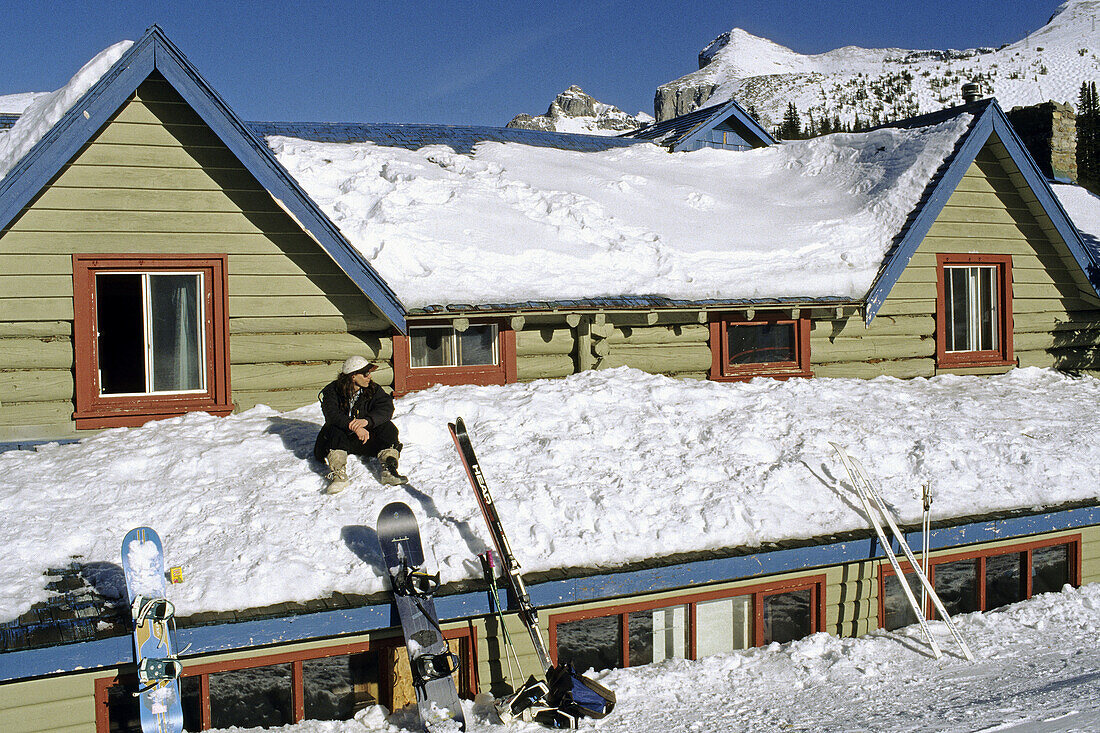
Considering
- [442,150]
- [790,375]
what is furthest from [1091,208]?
[442,150]

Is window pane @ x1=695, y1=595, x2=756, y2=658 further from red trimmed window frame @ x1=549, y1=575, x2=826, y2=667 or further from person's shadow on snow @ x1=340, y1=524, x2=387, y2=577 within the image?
person's shadow on snow @ x1=340, y1=524, x2=387, y2=577

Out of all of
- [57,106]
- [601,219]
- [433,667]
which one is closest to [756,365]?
[601,219]

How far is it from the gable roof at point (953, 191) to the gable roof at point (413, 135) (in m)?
5.62

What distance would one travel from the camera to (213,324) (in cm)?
802

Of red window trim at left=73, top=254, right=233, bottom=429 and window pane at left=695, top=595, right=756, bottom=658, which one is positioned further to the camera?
red window trim at left=73, top=254, right=233, bottom=429

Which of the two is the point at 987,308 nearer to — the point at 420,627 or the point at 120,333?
the point at 420,627

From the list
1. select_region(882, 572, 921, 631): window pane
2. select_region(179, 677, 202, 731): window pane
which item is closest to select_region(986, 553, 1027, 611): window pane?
select_region(882, 572, 921, 631): window pane

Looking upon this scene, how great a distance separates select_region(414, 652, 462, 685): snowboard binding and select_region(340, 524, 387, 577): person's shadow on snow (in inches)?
26.9

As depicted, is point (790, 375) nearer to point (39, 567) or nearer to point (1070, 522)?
point (1070, 522)

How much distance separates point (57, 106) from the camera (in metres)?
7.48

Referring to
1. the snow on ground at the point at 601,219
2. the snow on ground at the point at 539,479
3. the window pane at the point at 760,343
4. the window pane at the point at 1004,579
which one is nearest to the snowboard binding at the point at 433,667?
the snow on ground at the point at 539,479

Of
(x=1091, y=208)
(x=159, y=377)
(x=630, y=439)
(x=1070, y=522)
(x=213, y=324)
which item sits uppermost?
(x=1091, y=208)

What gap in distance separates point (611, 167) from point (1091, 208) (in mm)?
9042

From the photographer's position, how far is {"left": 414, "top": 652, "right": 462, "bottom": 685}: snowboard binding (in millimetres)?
5574
